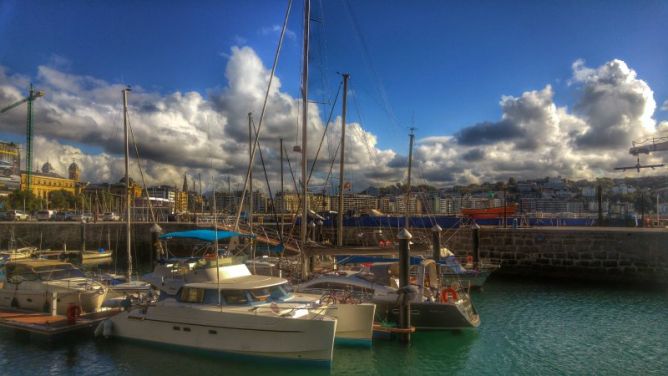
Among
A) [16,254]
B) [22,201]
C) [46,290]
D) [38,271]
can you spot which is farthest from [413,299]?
[22,201]

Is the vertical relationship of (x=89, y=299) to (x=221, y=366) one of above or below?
above

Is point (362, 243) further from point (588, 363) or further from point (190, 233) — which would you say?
point (588, 363)

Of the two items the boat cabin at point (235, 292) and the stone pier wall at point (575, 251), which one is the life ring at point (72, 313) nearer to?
the boat cabin at point (235, 292)

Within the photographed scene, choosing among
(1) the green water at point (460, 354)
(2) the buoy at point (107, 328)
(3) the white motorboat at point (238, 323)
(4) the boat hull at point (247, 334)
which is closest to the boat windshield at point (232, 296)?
(3) the white motorboat at point (238, 323)

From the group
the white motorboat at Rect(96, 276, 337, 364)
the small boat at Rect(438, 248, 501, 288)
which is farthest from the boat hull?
the small boat at Rect(438, 248, 501, 288)

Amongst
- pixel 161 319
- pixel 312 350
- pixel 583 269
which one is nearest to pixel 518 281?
pixel 583 269

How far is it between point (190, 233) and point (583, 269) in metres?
25.8

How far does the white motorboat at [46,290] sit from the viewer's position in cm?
1745

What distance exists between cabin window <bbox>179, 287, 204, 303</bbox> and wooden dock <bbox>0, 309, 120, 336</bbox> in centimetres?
449

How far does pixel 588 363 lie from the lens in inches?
547

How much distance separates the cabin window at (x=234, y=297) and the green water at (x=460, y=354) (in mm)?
1738

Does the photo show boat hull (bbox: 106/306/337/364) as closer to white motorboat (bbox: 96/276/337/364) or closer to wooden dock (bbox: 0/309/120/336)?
white motorboat (bbox: 96/276/337/364)

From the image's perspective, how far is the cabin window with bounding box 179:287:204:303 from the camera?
1416cm

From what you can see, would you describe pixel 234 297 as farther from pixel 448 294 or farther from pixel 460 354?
pixel 448 294
